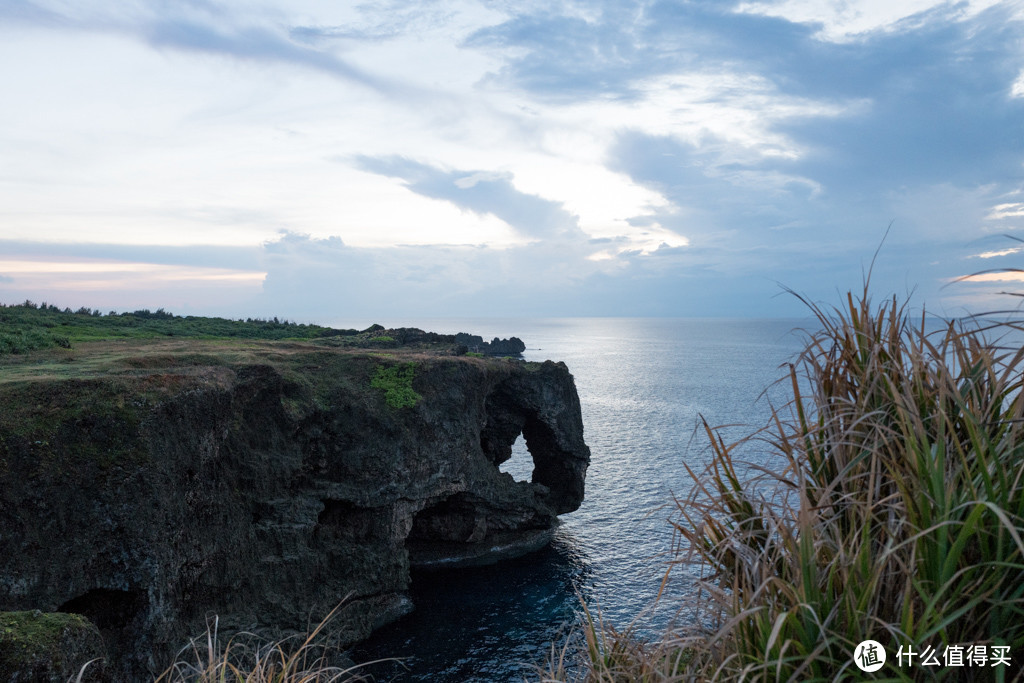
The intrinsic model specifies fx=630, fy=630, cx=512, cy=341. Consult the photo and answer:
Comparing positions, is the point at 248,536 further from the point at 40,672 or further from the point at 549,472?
the point at 549,472

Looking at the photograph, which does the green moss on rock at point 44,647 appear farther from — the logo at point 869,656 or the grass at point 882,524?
the logo at point 869,656

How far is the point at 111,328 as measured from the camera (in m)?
32.9

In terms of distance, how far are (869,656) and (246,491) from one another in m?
20.1

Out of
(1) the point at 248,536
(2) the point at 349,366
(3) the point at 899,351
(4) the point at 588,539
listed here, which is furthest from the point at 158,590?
(4) the point at 588,539

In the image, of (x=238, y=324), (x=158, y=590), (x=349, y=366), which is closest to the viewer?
(x=158, y=590)

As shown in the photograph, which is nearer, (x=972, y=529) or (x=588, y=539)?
(x=972, y=529)

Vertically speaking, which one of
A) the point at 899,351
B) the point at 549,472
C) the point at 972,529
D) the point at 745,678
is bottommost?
the point at 549,472

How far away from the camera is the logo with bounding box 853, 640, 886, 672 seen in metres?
3.28

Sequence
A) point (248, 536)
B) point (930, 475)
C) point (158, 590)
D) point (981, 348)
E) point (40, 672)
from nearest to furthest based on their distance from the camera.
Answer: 1. point (930, 475)
2. point (981, 348)
3. point (40, 672)
4. point (158, 590)
5. point (248, 536)

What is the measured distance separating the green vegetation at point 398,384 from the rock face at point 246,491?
0.34 meters

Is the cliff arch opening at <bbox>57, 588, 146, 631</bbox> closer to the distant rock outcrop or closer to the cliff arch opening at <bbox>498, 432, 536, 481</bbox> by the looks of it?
the cliff arch opening at <bbox>498, 432, 536, 481</bbox>

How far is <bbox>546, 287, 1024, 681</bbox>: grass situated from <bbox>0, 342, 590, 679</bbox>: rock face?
11.9 metres

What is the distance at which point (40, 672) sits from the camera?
7.45 metres

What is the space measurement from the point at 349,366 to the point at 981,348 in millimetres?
23652
